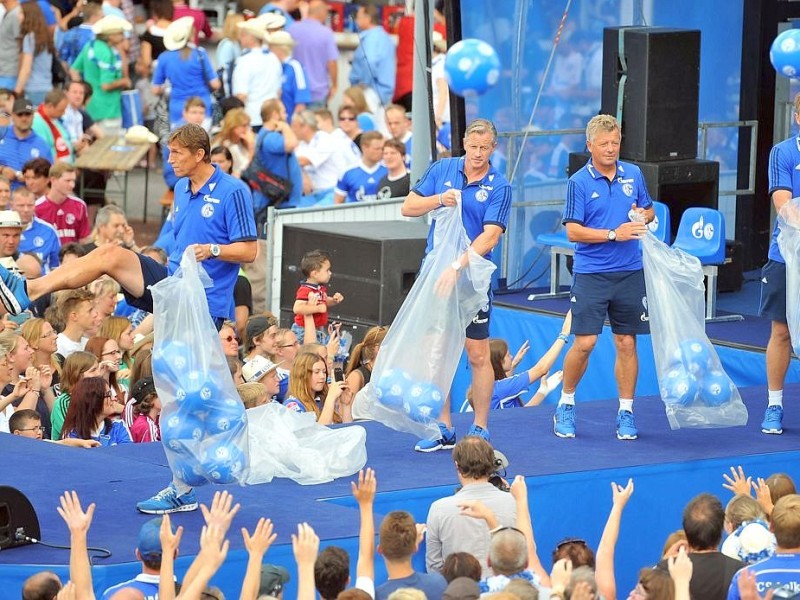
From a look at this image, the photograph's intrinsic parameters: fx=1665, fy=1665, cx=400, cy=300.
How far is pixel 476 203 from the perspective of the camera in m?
8.16

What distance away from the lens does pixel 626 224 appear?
8.27m

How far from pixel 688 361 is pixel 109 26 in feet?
33.5

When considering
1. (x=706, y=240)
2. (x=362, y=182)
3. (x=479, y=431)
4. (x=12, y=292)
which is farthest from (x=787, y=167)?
(x=362, y=182)

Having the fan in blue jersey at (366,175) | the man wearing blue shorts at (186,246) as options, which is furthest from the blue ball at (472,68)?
the fan in blue jersey at (366,175)

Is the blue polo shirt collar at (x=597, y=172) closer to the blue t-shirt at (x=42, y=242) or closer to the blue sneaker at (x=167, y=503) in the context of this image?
the blue sneaker at (x=167, y=503)

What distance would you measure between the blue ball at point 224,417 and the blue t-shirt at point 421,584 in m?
1.44

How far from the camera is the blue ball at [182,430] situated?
6.89 m

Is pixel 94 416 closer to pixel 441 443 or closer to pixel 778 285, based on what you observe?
pixel 441 443

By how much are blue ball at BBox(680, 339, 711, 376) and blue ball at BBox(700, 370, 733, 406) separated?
6cm

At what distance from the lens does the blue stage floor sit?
6.96 meters

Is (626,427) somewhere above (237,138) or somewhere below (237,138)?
below

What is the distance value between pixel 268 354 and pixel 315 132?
6269mm

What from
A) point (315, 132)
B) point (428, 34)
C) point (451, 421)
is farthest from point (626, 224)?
point (315, 132)

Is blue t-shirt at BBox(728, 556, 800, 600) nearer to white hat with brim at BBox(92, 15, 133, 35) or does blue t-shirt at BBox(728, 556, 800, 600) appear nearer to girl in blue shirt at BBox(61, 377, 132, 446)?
girl in blue shirt at BBox(61, 377, 132, 446)
